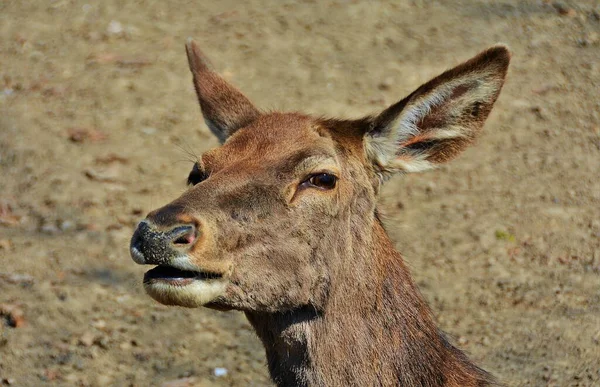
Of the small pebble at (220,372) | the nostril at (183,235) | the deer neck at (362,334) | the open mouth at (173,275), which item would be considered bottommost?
the small pebble at (220,372)

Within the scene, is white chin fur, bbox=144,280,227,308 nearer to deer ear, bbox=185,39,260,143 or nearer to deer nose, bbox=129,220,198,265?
deer nose, bbox=129,220,198,265

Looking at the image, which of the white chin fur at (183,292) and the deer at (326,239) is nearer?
the white chin fur at (183,292)

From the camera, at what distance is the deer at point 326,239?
4.82 meters

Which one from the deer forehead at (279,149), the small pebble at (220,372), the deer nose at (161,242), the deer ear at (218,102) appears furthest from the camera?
the small pebble at (220,372)

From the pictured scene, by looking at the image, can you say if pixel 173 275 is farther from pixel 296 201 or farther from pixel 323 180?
pixel 323 180

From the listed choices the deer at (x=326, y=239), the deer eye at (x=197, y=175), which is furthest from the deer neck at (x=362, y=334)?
the deer eye at (x=197, y=175)

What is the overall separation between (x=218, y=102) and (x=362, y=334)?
177cm

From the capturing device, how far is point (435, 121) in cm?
553

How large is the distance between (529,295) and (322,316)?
3.43 meters

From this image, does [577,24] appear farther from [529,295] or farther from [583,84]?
[529,295]

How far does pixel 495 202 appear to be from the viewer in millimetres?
9234

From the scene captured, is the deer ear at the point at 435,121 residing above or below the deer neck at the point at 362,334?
above

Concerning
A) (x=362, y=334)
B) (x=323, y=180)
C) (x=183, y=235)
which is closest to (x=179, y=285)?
(x=183, y=235)

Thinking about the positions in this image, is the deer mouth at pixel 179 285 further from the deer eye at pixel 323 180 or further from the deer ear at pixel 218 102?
the deer ear at pixel 218 102
